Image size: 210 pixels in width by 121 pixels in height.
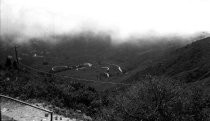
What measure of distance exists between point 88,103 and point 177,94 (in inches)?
431

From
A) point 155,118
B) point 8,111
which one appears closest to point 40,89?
point 8,111

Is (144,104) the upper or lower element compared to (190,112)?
upper

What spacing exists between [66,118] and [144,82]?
26.3 ft

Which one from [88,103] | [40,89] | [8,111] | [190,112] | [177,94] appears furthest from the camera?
[88,103]

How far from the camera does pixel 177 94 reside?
2619 centimetres

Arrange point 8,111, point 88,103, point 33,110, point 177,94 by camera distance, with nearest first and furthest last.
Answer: point 33,110 → point 8,111 → point 177,94 → point 88,103

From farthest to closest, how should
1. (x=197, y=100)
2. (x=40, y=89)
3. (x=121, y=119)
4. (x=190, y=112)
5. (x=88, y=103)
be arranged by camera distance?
Answer: 1. (x=197, y=100)
2. (x=88, y=103)
3. (x=40, y=89)
4. (x=190, y=112)
5. (x=121, y=119)

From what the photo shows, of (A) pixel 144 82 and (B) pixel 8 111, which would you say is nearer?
(B) pixel 8 111

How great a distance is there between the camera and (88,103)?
3288cm

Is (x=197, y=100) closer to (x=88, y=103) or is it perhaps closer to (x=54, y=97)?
(x=88, y=103)

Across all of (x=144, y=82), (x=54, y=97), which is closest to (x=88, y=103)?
(x=54, y=97)

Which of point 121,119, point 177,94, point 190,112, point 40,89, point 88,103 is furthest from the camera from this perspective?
point 88,103

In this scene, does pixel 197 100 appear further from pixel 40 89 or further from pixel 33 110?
pixel 33 110

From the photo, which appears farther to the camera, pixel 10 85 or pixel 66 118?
pixel 10 85
